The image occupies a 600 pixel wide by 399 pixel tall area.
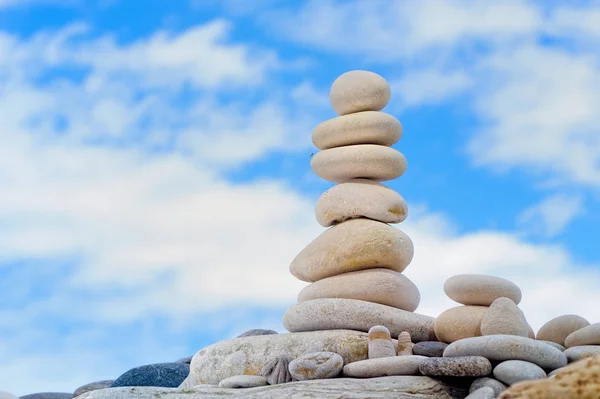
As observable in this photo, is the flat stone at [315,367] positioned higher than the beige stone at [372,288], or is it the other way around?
the beige stone at [372,288]

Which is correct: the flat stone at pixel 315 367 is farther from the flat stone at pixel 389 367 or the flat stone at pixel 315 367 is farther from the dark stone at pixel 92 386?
the dark stone at pixel 92 386

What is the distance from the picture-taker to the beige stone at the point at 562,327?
10938mm

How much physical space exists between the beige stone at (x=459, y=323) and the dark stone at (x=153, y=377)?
16.2 feet

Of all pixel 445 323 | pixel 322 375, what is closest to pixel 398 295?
pixel 445 323

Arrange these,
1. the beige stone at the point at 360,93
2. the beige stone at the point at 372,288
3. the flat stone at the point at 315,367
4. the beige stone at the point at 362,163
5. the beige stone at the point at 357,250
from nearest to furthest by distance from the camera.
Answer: the flat stone at the point at 315,367, the beige stone at the point at 372,288, the beige stone at the point at 357,250, the beige stone at the point at 362,163, the beige stone at the point at 360,93

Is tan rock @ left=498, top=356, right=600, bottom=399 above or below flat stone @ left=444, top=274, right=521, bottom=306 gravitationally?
below

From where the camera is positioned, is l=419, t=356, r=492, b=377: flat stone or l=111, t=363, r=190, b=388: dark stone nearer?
l=419, t=356, r=492, b=377: flat stone

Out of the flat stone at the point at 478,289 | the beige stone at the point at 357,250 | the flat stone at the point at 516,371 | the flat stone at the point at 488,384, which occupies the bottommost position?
the flat stone at the point at 488,384

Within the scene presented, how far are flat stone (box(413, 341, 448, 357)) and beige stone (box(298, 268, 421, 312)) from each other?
1214 mm

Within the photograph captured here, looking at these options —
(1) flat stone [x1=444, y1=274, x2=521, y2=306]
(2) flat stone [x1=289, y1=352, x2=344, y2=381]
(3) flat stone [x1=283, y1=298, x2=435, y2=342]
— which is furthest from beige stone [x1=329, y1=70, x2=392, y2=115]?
(2) flat stone [x1=289, y1=352, x2=344, y2=381]

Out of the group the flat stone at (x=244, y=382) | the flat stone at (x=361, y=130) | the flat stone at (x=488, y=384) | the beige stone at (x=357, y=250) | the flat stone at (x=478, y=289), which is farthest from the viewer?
the flat stone at (x=361, y=130)

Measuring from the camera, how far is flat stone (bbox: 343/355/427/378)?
8898 millimetres

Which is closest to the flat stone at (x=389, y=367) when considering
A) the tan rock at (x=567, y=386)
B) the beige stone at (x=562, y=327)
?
the beige stone at (x=562, y=327)

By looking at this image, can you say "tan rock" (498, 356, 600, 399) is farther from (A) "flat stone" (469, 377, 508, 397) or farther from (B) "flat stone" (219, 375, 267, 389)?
(B) "flat stone" (219, 375, 267, 389)
